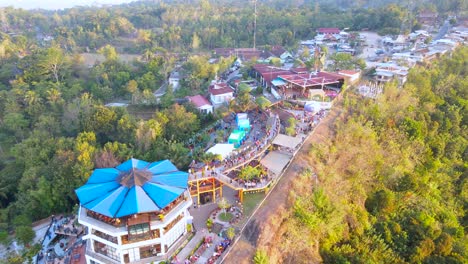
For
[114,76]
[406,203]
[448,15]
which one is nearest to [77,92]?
[114,76]

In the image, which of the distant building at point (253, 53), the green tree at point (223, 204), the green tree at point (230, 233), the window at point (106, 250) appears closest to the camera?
the window at point (106, 250)

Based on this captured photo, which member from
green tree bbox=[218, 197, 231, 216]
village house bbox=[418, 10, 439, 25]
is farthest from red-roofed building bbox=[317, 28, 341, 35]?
green tree bbox=[218, 197, 231, 216]

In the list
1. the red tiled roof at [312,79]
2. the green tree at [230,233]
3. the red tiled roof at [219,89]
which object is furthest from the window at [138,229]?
the red tiled roof at [312,79]

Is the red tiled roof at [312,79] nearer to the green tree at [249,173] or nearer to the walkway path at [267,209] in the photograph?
the walkway path at [267,209]

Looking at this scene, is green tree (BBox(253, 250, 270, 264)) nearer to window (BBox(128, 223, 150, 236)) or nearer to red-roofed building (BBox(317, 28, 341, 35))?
window (BBox(128, 223, 150, 236))

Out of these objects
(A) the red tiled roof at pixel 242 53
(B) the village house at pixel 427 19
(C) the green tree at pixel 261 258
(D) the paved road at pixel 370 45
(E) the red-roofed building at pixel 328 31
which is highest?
(B) the village house at pixel 427 19

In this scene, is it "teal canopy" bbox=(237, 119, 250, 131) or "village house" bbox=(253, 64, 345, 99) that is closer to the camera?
"teal canopy" bbox=(237, 119, 250, 131)

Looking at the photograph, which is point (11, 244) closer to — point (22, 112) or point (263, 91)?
point (22, 112)
